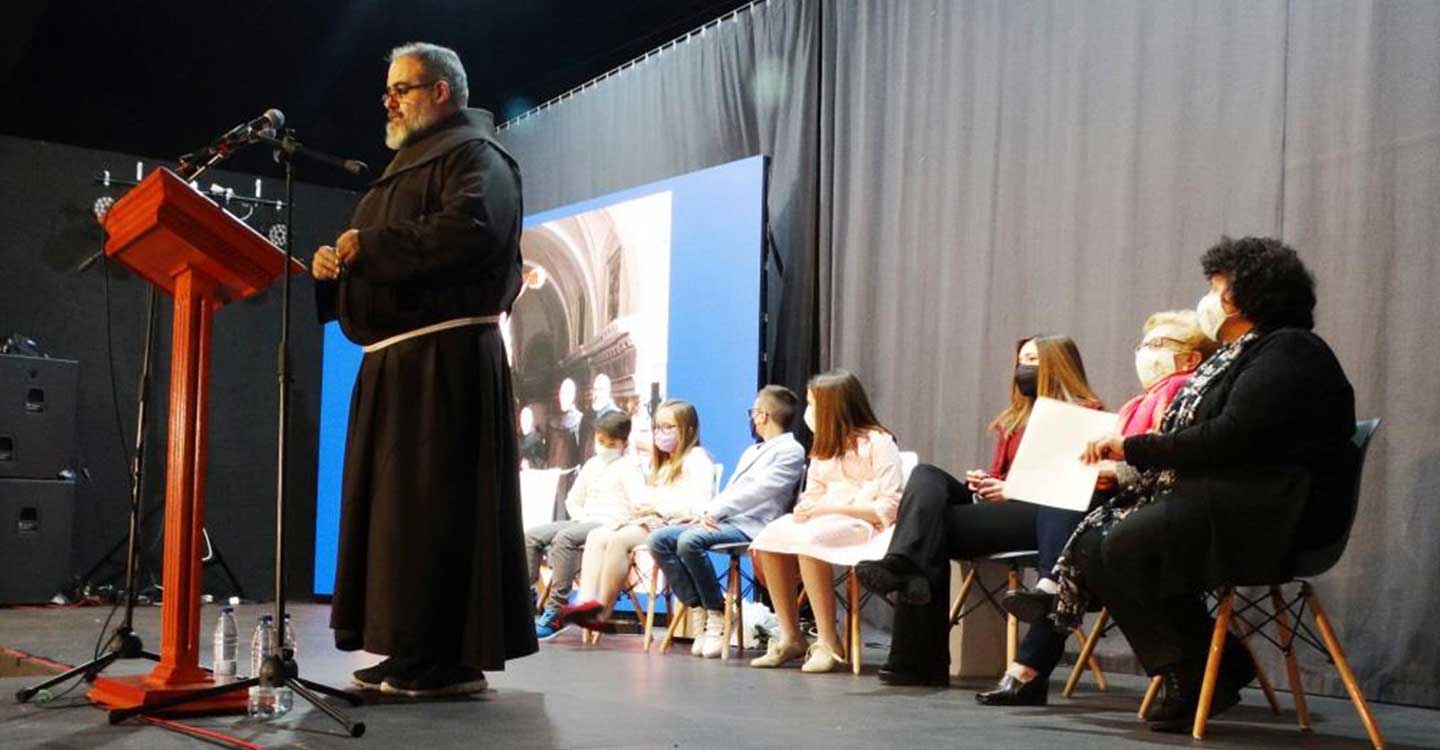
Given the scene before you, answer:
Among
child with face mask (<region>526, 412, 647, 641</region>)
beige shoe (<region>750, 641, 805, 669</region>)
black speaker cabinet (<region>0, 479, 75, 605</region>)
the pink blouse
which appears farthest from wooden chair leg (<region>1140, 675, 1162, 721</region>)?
black speaker cabinet (<region>0, 479, 75, 605</region>)

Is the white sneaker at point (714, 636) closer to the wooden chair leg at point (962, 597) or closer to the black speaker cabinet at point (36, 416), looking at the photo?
the wooden chair leg at point (962, 597)

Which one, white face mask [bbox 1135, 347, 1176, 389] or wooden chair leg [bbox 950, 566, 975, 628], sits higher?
white face mask [bbox 1135, 347, 1176, 389]

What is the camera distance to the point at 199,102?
8.88 metres

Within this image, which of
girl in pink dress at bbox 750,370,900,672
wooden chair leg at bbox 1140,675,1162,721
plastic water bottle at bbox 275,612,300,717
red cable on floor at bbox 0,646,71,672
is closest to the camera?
plastic water bottle at bbox 275,612,300,717

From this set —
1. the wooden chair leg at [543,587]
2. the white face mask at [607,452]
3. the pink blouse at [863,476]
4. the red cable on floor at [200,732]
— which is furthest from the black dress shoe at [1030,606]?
the white face mask at [607,452]

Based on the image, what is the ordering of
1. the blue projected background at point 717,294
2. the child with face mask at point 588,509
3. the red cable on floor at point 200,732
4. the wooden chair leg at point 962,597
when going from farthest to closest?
1. the blue projected background at point 717,294
2. the child with face mask at point 588,509
3. the wooden chair leg at point 962,597
4. the red cable on floor at point 200,732

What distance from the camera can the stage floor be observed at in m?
2.86

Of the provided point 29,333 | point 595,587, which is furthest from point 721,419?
point 29,333

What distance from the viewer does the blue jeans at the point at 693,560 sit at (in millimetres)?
5719

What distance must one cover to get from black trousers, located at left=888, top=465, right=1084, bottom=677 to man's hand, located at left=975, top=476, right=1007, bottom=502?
66 mm

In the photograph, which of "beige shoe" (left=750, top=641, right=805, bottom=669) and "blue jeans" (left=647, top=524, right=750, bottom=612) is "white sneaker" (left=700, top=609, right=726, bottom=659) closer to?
"blue jeans" (left=647, top=524, right=750, bottom=612)

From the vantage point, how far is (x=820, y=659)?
16.3 ft

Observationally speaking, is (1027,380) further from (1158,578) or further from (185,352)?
(185,352)

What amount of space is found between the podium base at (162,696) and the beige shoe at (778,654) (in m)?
2.32
